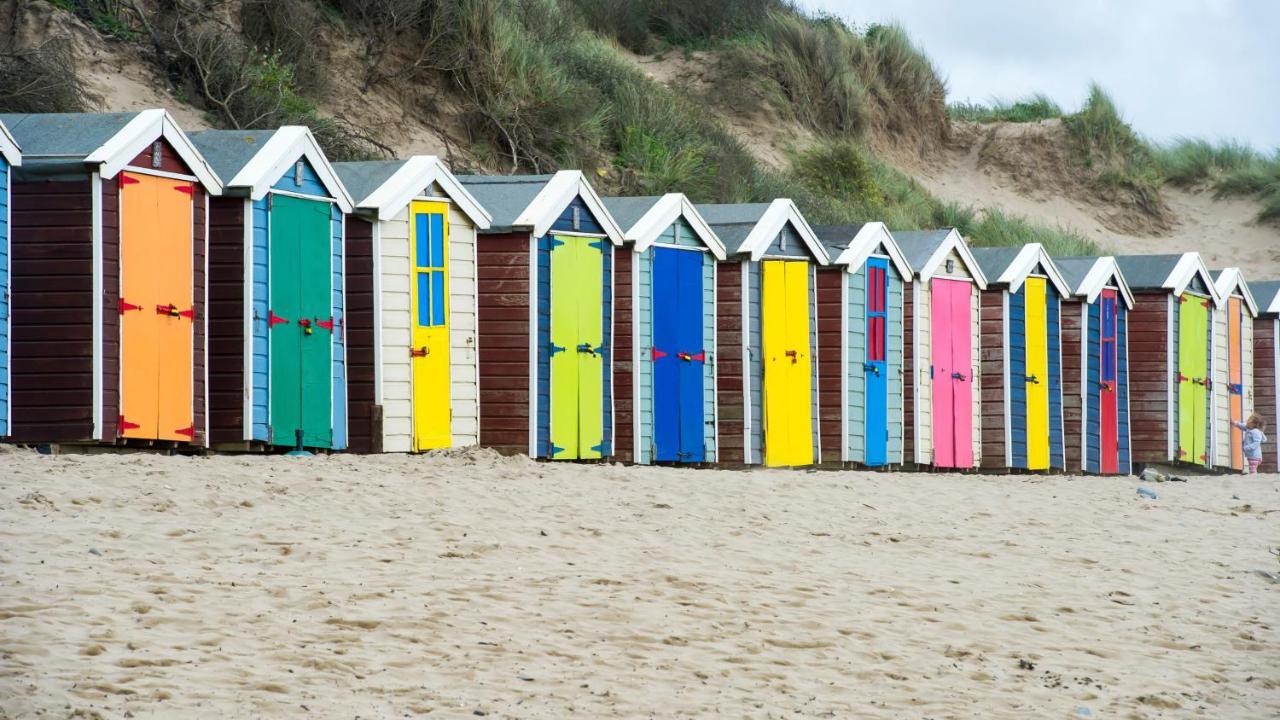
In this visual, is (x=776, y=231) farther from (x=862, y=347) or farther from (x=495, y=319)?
(x=495, y=319)

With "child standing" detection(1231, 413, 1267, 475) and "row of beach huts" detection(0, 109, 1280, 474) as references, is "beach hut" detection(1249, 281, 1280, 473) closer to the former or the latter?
"child standing" detection(1231, 413, 1267, 475)

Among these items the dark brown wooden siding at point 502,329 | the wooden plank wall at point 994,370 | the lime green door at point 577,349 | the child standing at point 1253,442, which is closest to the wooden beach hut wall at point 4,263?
the dark brown wooden siding at point 502,329

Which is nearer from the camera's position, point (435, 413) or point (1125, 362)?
point (435, 413)

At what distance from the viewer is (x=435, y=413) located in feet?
51.8

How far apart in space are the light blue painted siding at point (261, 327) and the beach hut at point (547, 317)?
2341 millimetres

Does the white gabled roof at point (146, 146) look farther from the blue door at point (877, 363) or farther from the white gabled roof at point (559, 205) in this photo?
A: the blue door at point (877, 363)

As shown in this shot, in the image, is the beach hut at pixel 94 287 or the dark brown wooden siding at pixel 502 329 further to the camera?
the dark brown wooden siding at pixel 502 329

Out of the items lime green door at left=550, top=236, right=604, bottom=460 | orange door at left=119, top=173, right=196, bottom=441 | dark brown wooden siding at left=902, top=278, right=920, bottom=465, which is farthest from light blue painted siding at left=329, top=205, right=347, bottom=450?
dark brown wooden siding at left=902, top=278, right=920, bottom=465

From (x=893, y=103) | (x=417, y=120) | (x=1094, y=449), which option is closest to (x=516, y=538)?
(x=1094, y=449)

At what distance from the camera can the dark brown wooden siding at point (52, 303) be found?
13.4 meters

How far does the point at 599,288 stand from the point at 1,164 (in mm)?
5977

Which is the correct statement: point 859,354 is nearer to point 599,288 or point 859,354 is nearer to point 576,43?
point 599,288

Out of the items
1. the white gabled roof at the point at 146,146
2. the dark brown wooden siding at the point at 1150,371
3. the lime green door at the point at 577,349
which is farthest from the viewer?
the dark brown wooden siding at the point at 1150,371

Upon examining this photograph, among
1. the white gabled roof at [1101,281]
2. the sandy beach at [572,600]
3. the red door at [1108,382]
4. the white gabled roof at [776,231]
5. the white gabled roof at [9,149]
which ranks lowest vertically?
the sandy beach at [572,600]
